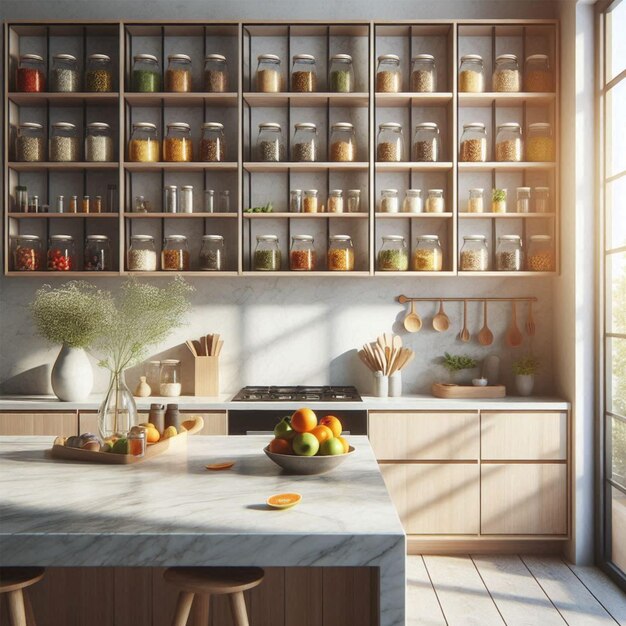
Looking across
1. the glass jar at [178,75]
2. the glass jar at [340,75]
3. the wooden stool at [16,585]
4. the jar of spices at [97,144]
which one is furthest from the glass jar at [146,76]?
the wooden stool at [16,585]

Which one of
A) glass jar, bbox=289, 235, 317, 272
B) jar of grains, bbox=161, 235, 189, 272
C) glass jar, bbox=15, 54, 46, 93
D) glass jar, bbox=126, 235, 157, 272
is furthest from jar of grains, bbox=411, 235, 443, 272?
glass jar, bbox=15, 54, 46, 93

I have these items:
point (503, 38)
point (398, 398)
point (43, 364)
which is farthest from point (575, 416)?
point (43, 364)

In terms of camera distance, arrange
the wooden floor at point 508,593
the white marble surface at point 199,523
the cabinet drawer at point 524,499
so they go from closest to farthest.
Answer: the white marble surface at point 199,523, the wooden floor at point 508,593, the cabinet drawer at point 524,499

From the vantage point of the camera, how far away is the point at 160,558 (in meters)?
1.63

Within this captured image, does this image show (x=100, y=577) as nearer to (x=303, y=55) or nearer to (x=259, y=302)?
(x=259, y=302)

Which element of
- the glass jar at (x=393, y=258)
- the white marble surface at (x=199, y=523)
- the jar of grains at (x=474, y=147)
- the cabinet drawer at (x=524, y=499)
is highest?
the jar of grains at (x=474, y=147)

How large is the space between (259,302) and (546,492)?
2.12m

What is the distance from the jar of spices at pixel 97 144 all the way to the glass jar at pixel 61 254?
1.73 ft

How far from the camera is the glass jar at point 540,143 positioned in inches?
169

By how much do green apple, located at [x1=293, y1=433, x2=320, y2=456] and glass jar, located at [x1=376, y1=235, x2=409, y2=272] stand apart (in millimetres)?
2298

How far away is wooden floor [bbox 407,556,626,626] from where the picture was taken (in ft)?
10.4

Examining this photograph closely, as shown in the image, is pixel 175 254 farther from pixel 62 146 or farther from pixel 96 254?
pixel 62 146

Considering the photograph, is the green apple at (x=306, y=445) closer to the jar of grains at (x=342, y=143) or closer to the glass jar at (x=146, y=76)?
the jar of grains at (x=342, y=143)

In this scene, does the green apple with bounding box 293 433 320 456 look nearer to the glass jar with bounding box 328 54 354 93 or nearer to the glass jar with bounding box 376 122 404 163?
the glass jar with bounding box 376 122 404 163
